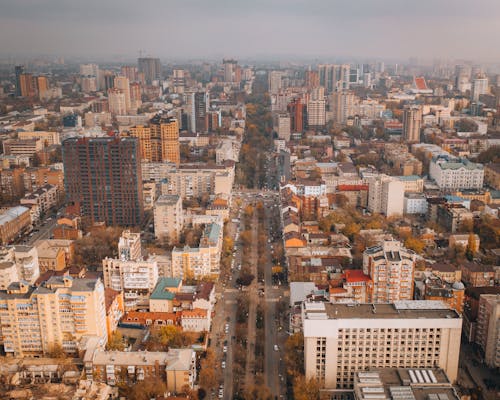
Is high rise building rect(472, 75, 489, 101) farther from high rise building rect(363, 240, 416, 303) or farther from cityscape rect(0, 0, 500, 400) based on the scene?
high rise building rect(363, 240, 416, 303)

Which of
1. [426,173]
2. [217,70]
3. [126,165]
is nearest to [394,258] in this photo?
[126,165]

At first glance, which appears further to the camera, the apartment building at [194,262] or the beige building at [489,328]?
the apartment building at [194,262]

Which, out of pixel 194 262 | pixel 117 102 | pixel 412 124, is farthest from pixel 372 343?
pixel 117 102

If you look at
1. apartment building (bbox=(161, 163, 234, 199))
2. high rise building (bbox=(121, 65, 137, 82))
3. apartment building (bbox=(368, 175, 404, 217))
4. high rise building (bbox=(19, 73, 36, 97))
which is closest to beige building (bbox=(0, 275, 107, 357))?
apartment building (bbox=(161, 163, 234, 199))

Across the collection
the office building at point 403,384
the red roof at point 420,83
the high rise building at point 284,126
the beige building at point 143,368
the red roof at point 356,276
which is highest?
the red roof at point 420,83

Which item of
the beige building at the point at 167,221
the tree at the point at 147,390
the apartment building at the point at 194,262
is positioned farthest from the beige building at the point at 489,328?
the beige building at the point at 167,221

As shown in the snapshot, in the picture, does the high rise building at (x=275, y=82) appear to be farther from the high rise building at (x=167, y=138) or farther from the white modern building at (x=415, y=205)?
the white modern building at (x=415, y=205)
